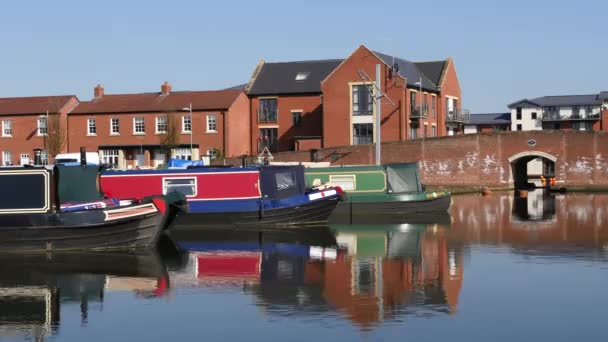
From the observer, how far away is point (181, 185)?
30.1 m

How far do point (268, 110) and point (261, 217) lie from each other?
37.2 metres

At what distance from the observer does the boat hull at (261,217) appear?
29375mm

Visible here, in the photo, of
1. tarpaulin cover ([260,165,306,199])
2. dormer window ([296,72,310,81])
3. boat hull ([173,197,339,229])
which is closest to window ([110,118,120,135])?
dormer window ([296,72,310,81])

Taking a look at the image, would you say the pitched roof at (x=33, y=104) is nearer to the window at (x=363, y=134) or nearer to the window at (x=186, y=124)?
the window at (x=186, y=124)

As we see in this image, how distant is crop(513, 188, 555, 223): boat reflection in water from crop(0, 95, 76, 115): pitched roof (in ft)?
108

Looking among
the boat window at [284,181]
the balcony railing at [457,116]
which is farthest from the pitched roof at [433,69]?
the boat window at [284,181]

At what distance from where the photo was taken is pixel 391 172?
3419 centimetres

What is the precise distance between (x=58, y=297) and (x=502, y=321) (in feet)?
26.6

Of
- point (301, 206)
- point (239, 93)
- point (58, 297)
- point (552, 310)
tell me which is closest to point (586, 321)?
point (552, 310)

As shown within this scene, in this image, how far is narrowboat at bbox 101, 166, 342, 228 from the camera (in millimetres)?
29484

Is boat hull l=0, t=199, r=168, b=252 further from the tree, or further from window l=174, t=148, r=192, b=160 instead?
window l=174, t=148, r=192, b=160

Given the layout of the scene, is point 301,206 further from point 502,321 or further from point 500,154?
point 500,154

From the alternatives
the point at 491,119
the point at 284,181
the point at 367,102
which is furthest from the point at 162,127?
the point at 491,119

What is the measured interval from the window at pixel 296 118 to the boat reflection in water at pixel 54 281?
42.7 meters
